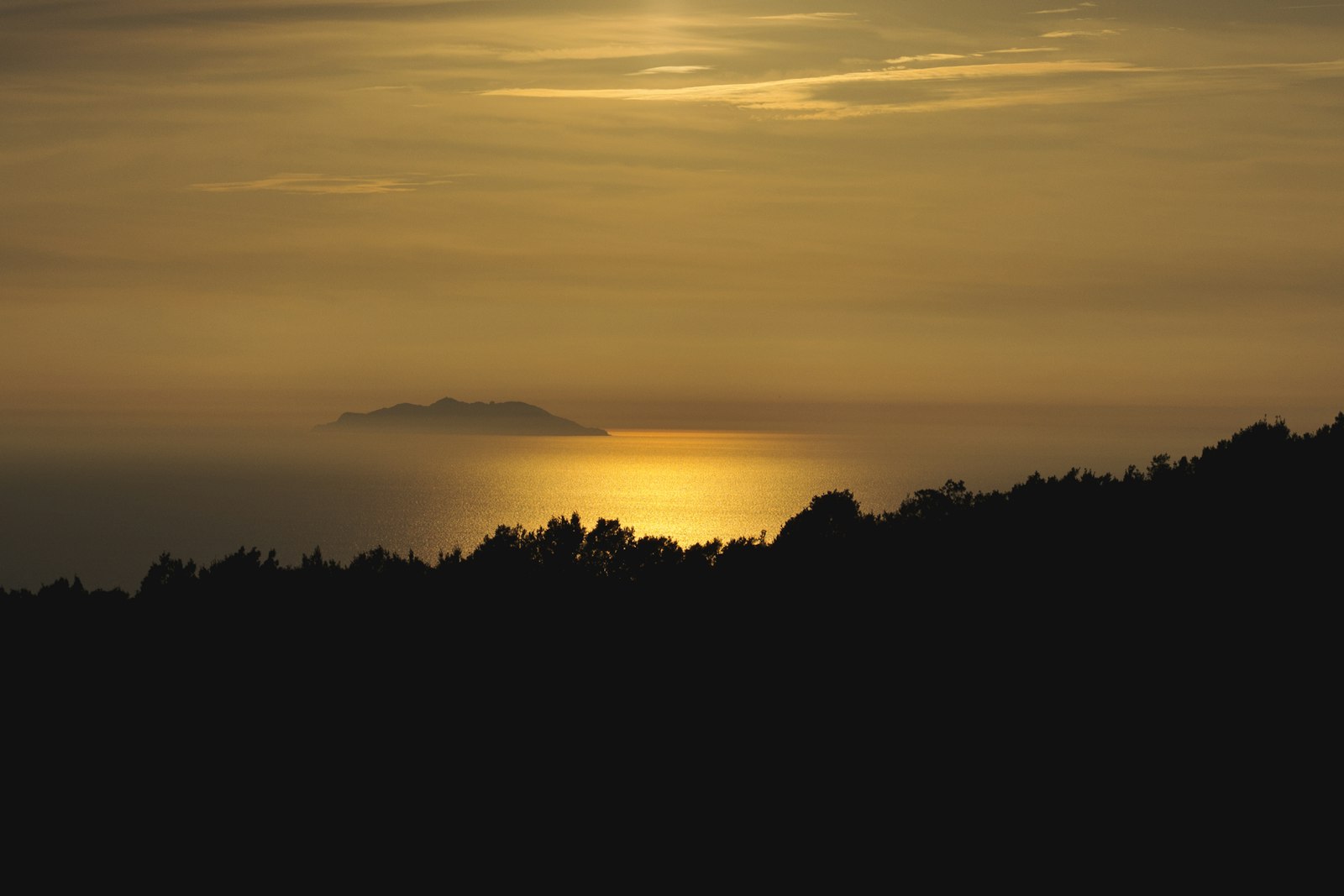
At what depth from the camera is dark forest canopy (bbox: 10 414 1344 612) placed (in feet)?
146

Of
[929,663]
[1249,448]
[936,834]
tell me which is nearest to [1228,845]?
[936,834]

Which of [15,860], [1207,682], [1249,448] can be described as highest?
[1249,448]

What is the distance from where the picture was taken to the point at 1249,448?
59.8 meters

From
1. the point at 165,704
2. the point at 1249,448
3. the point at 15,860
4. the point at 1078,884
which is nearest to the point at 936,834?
the point at 1078,884

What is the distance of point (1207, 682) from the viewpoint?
33812 mm

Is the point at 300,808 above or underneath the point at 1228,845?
underneath

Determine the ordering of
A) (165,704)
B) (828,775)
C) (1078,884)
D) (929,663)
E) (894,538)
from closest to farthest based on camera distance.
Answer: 1. (1078,884)
2. (828,775)
3. (929,663)
4. (165,704)
5. (894,538)

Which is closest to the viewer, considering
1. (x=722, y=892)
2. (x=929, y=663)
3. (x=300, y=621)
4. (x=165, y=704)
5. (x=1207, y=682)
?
(x=722, y=892)

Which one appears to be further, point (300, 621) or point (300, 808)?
point (300, 621)

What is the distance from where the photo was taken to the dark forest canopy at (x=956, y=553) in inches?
1750

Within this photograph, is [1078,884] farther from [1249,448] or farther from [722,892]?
[1249,448]

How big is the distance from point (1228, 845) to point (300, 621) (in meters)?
35.1

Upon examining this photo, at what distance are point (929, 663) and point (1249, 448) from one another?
98.3 feet

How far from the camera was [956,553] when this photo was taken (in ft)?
165
